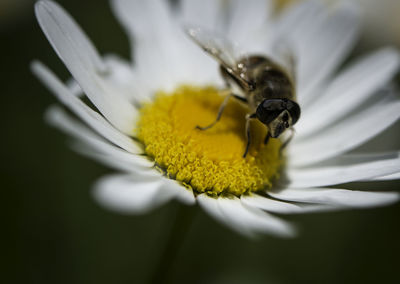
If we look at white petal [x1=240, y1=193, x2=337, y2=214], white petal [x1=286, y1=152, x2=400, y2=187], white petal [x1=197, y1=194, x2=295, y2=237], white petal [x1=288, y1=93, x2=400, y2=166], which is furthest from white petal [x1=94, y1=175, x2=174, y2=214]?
white petal [x1=288, y1=93, x2=400, y2=166]

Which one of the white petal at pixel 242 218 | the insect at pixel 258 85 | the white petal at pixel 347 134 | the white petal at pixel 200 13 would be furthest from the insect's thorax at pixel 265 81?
the white petal at pixel 200 13

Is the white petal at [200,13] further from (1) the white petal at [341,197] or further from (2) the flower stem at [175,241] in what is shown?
(2) the flower stem at [175,241]

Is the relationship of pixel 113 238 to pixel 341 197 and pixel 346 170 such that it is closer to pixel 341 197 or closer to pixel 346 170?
pixel 346 170

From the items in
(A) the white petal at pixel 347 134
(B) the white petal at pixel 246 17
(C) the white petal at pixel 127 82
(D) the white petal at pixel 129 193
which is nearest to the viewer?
(D) the white petal at pixel 129 193

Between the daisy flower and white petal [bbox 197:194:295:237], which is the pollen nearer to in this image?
the daisy flower

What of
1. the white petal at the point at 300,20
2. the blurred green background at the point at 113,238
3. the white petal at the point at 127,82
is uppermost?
the white petal at the point at 300,20
